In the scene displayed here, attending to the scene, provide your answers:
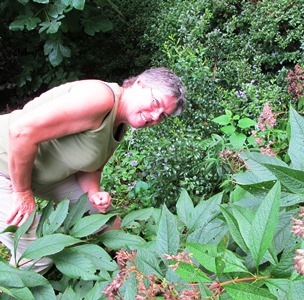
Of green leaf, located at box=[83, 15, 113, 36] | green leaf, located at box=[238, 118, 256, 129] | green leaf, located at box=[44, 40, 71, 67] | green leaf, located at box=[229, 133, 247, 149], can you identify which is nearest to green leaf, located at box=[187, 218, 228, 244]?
green leaf, located at box=[229, 133, 247, 149]

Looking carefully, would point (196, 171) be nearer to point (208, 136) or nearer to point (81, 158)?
point (208, 136)

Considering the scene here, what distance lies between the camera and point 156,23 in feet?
16.8

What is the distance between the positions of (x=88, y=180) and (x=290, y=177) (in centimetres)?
151

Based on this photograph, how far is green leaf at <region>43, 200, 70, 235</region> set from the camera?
61.9 inches

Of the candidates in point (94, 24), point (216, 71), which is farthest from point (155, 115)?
point (94, 24)

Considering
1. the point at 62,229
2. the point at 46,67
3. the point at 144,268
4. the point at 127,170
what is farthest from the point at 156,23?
the point at 144,268

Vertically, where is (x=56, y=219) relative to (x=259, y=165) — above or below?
below

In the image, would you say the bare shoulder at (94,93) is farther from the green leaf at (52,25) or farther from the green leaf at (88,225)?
the green leaf at (52,25)

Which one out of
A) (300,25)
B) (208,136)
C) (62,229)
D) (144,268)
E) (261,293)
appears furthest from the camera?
(300,25)

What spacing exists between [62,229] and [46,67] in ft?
14.0

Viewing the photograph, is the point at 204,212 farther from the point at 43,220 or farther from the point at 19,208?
the point at 19,208

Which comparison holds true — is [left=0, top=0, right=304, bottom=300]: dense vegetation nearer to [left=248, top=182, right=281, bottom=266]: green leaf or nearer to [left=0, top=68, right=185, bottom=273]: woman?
[left=248, top=182, right=281, bottom=266]: green leaf

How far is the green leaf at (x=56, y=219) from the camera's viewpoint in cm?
157

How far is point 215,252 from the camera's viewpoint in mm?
893
